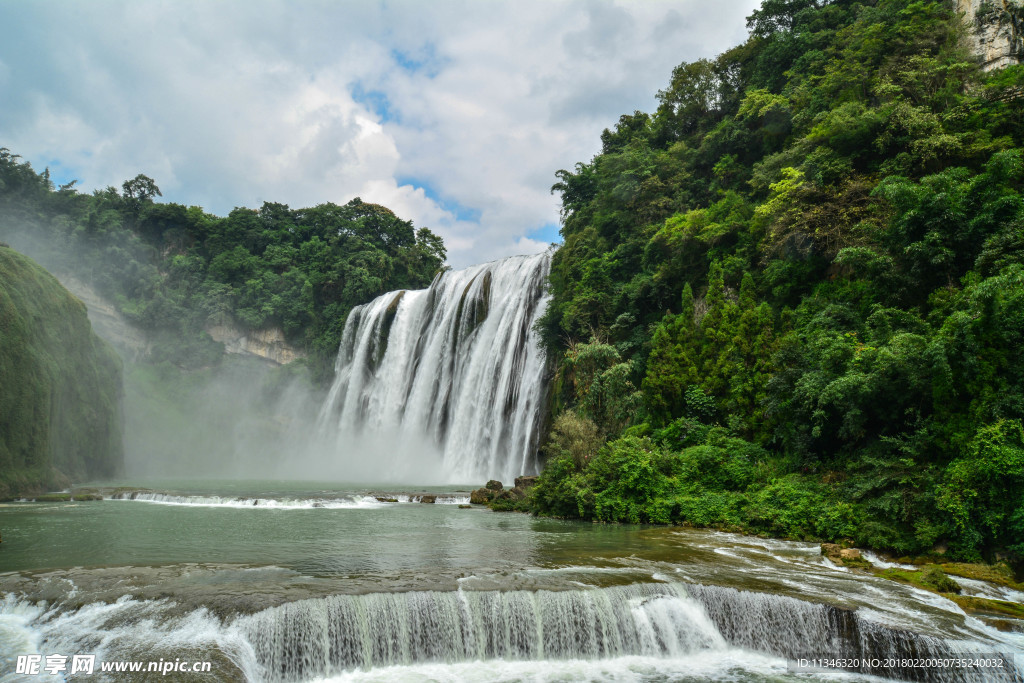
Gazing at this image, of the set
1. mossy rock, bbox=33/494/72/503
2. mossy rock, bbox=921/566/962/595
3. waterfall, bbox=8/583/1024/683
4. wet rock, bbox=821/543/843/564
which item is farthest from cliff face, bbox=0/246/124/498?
mossy rock, bbox=921/566/962/595

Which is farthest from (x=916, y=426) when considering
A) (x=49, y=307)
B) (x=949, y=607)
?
(x=49, y=307)

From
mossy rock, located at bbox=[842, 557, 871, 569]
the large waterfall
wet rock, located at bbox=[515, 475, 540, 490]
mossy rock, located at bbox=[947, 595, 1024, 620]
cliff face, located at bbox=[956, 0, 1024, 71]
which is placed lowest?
mossy rock, located at bbox=[947, 595, 1024, 620]

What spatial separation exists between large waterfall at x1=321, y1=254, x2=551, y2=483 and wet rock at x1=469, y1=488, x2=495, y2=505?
6292mm

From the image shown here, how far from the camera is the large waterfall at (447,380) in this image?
28141mm

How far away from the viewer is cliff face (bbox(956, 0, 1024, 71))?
17875 millimetres

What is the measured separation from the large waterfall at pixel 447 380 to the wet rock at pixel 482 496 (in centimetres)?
629

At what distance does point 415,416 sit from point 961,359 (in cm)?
2820

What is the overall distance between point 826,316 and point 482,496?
38.8 feet

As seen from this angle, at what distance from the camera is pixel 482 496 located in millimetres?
19375

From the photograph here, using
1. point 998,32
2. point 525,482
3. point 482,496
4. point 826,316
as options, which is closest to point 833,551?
point 826,316

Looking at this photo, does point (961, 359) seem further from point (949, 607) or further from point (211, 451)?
point (211, 451)

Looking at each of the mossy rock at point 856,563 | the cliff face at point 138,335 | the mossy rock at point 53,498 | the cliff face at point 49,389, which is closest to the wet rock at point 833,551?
the mossy rock at point 856,563

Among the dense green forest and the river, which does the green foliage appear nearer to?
→ the dense green forest

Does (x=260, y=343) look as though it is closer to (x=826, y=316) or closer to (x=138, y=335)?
(x=138, y=335)
